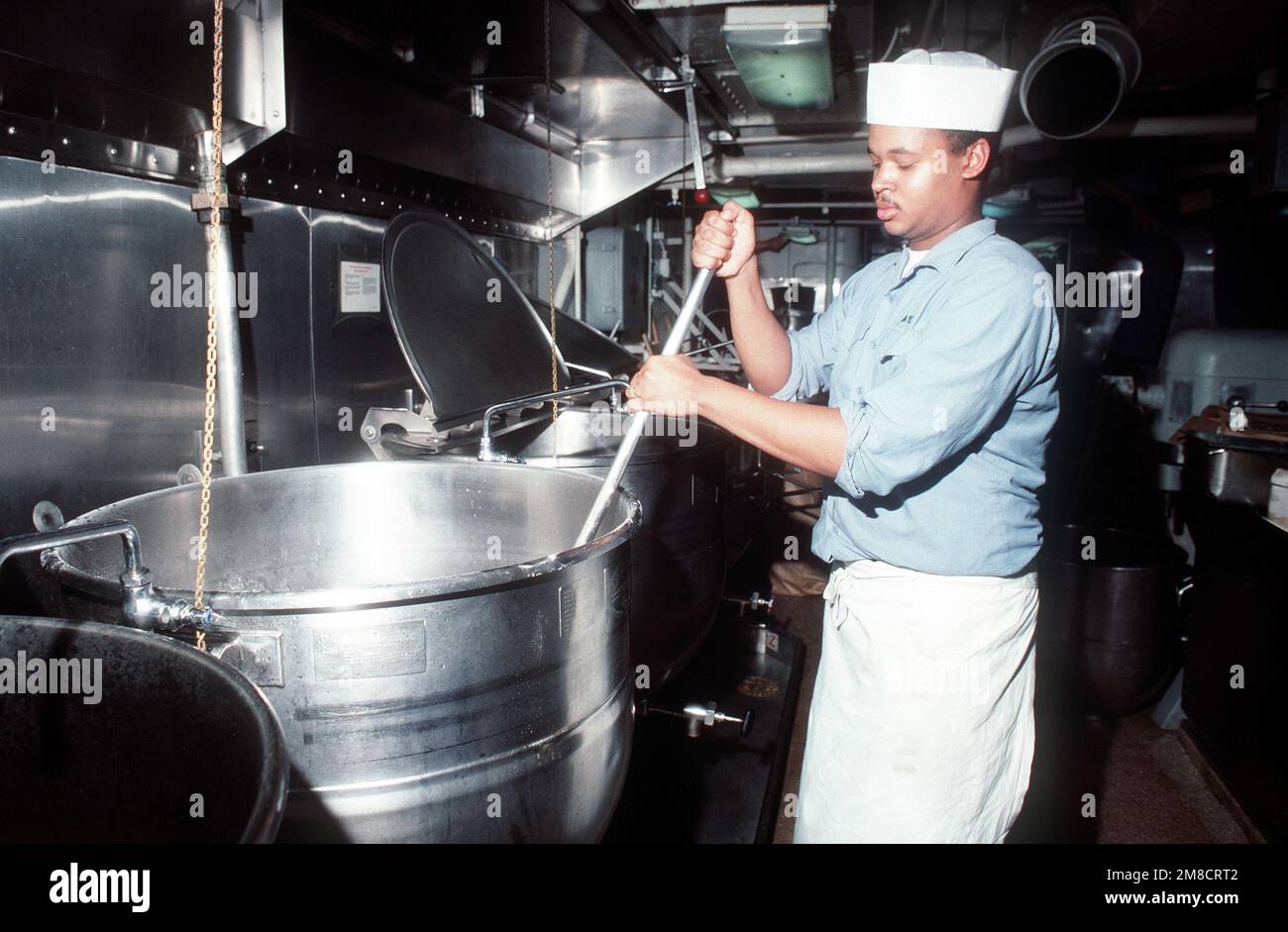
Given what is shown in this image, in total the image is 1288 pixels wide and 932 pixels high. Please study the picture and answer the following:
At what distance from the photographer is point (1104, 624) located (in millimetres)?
3127

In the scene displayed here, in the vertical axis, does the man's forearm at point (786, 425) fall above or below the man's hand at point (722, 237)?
below

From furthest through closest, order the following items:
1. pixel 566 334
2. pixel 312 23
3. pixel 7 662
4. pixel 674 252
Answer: pixel 674 252, pixel 566 334, pixel 312 23, pixel 7 662

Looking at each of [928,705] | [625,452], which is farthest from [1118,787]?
[625,452]

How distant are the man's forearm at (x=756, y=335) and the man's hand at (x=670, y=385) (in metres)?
0.41

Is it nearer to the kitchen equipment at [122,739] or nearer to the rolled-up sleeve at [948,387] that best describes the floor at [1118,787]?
the rolled-up sleeve at [948,387]

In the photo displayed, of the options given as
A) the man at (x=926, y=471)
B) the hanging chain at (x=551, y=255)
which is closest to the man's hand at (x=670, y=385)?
the man at (x=926, y=471)

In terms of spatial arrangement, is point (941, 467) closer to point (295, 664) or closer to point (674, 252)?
point (295, 664)

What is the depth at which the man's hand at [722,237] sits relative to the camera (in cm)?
167

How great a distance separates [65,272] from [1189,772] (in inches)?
142

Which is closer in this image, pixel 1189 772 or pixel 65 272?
pixel 65 272

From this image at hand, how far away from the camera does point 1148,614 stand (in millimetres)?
3105

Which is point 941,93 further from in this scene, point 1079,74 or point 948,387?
point 1079,74

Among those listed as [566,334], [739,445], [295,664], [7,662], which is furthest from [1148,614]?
[7,662]

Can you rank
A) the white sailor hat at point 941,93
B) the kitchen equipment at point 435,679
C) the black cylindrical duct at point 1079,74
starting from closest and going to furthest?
the kitchen equipment at point 435,679
the white sailor hat at point 941,93
the black cylindrical duct at point 1079,74
